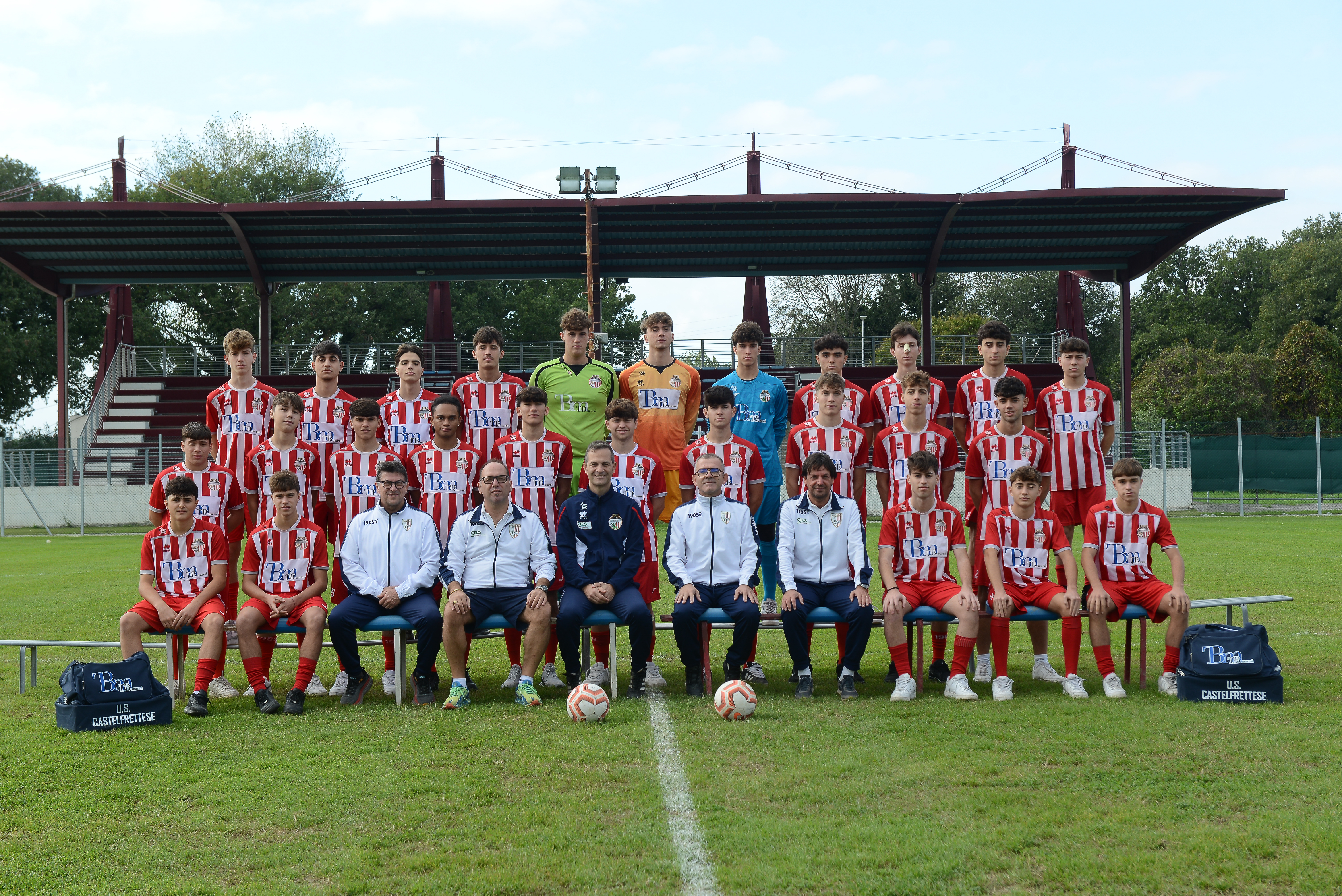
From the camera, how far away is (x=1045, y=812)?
3789 millimetres

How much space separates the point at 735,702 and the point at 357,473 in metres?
3.08

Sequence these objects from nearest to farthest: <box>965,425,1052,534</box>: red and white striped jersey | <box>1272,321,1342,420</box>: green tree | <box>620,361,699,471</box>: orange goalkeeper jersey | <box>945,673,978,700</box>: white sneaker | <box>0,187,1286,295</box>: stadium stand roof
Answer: <box>945,673,978,700</box>: white sneaker, <box>965,425,1052,534</box>: red and white striped jersey, <box>620,361,699,471</box>: orange goalkeeper jersey, <box>0,187,1286,295</box>: stadium stand roof, <box>1272,321,1342,420</box>: green tree

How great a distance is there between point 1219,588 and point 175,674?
30.4ft

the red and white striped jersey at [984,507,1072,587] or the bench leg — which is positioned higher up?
the red and white striped jersey at [984,507,1072,587]

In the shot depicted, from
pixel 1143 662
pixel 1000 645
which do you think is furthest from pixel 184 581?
pixel 1143 662

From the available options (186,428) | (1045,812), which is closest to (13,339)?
(186,428)

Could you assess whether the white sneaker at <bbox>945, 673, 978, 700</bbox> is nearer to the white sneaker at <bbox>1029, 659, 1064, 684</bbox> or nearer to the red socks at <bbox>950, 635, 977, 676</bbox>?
the red socks at <bbox>950, 635, 977, 676</bbox>

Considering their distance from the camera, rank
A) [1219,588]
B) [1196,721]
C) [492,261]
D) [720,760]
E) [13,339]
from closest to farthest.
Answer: [720,760]
[1196,721]
[1219,588]
[492,261]
[13,339]

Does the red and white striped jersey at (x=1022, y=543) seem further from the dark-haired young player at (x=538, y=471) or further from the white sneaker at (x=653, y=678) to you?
the dark-haired young player at (x=538, y=471)

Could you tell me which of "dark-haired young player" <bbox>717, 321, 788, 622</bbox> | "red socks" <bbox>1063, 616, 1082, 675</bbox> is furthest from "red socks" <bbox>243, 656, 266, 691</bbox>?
"red socks" <bbox>1063, 616, 1082, 675</bbox>

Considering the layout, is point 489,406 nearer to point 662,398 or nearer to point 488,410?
point 488,410

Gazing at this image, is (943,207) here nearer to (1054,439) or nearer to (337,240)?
(337,240)

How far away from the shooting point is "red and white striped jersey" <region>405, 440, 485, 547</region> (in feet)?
22.1

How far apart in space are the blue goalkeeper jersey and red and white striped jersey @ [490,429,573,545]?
134 cm
